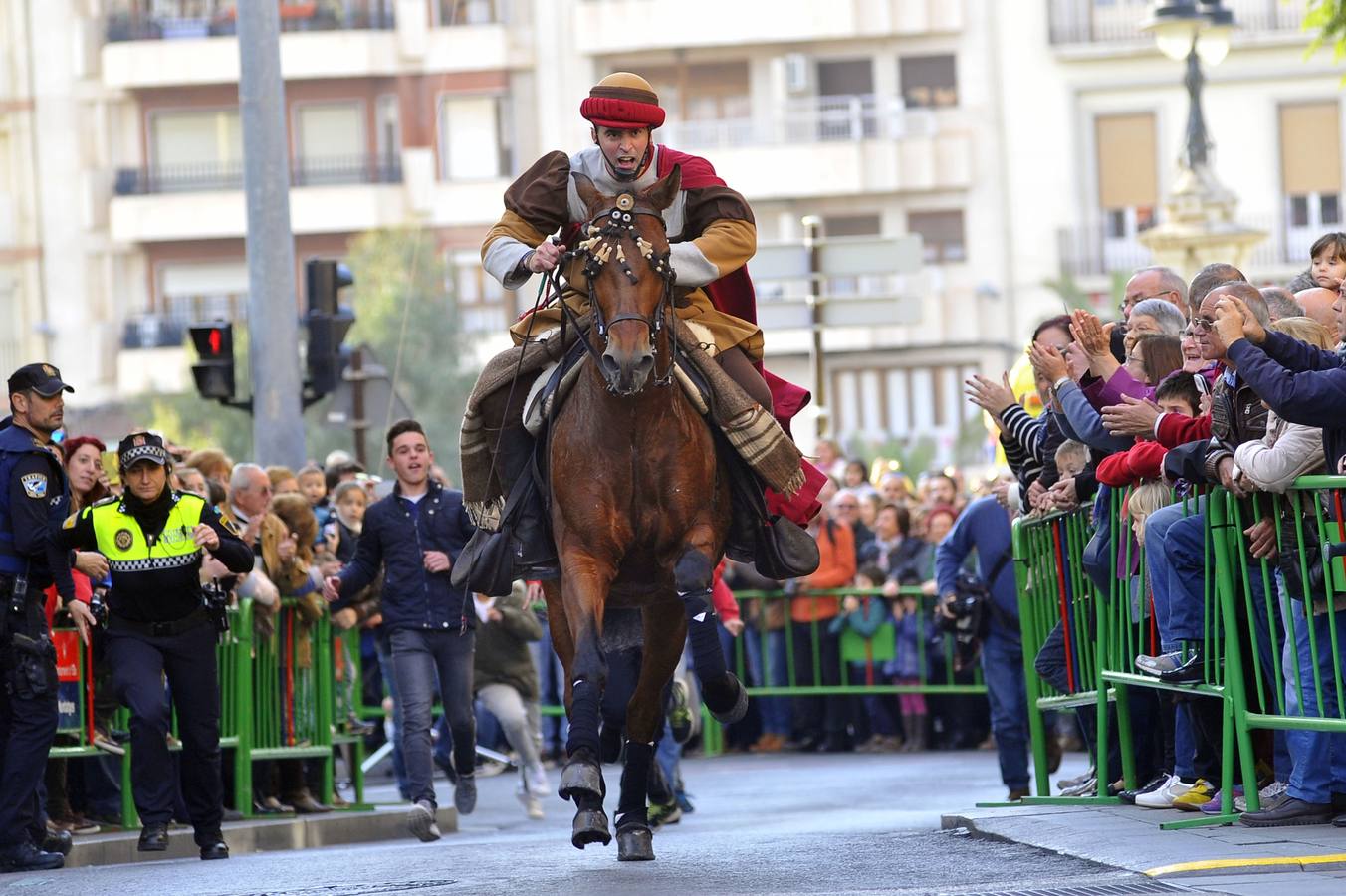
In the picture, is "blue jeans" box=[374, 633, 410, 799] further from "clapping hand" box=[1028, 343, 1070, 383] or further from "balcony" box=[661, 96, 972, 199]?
"balcony" box=[661, 96, 972, 199]

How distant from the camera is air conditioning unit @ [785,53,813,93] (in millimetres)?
51125

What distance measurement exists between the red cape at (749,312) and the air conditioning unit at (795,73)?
1593 inches

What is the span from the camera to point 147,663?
12367mm

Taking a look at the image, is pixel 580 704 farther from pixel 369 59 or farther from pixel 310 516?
pixel 369 59

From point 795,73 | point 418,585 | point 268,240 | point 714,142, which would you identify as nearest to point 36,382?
point 418,585

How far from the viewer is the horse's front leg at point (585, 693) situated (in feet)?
31.6

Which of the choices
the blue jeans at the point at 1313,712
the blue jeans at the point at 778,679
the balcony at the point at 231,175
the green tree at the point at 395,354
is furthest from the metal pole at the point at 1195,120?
the balcony at the point at 231,175

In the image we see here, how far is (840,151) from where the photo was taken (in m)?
51.1

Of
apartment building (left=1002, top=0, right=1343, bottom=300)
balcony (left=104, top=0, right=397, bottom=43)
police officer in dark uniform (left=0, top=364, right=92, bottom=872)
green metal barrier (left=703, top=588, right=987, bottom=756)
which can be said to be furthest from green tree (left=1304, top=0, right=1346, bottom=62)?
balcony (left=104, top=0, right=397, bottom=43)

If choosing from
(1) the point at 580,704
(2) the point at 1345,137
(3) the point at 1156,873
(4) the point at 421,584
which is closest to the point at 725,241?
(1) the point at 580,704

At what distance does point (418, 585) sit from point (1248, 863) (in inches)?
281

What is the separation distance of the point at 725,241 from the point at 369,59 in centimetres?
4327

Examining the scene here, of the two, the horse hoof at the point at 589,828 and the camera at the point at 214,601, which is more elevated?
the camera at the point at 214,601

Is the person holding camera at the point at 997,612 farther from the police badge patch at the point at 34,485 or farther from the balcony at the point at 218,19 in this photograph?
the balcony at the point at 218,19
